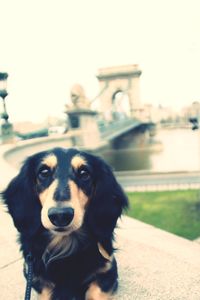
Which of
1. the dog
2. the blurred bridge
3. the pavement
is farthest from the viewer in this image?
the blurred bridge

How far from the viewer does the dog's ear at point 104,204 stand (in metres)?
2.18

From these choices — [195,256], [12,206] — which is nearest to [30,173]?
[12,206]

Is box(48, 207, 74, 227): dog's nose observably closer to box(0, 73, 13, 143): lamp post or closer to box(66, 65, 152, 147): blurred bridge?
box(0, 73, 13, 143): lamp post

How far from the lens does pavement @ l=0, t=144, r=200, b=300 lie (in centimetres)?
245

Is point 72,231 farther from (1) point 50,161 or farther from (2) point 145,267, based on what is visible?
(2) point 145,267

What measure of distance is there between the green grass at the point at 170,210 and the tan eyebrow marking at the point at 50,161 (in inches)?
270

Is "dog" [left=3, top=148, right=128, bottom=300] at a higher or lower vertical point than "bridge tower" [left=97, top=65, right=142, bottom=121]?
lower

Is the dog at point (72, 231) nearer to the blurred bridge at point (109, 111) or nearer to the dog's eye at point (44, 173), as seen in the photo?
the dog's eye at point (44, 173)

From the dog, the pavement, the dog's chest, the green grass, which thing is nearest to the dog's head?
the dog

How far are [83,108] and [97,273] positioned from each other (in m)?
23.1

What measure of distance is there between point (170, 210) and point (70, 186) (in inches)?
354

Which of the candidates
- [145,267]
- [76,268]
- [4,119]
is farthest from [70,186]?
[4,119]

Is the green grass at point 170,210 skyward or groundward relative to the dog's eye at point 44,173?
groundward

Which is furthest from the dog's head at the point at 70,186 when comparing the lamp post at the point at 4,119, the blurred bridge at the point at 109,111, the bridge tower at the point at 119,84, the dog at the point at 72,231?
the bridge tower at the point at 119,84
